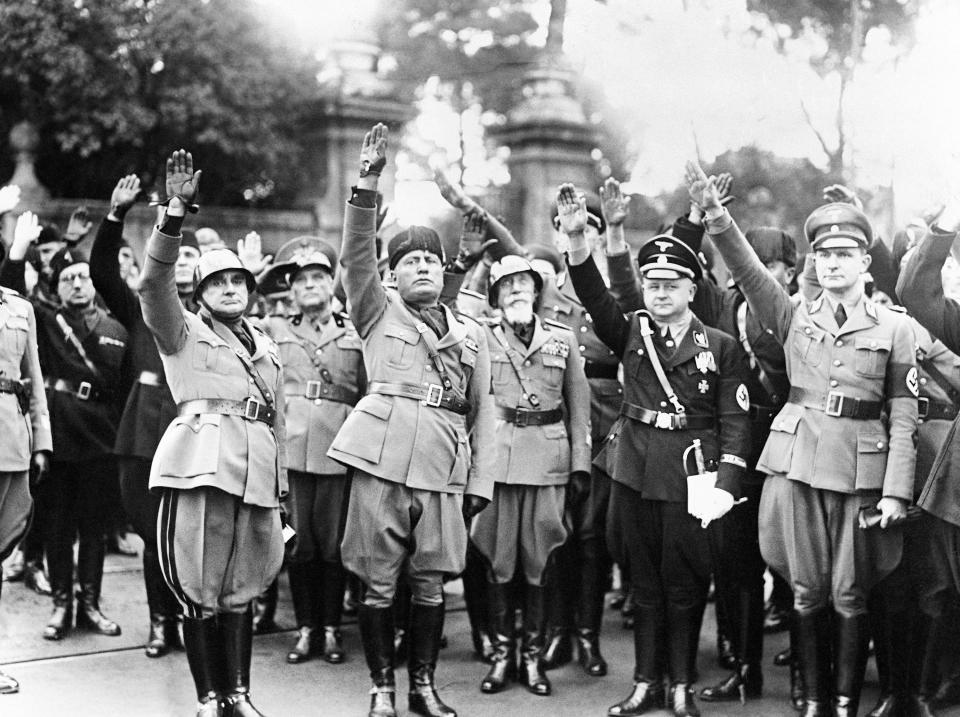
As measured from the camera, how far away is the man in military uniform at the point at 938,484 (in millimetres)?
5262

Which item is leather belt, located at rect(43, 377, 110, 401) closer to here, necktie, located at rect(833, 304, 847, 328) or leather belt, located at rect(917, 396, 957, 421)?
necktie, located at rect(833, 304, 847, 328)

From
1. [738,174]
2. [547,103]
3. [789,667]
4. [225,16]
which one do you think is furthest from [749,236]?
[738,174]

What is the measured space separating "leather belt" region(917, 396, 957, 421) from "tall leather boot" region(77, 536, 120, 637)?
14.1ft

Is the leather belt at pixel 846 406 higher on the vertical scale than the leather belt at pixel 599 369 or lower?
lower

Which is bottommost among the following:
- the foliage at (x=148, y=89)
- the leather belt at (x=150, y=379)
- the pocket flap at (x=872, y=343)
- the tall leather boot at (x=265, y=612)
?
the tall leather boot at (x=265, y=612)

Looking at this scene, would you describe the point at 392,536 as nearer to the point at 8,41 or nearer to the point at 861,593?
the point at 861,593

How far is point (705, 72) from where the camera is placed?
13.5m

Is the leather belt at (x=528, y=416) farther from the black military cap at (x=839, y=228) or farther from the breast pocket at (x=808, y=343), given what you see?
A: the black military cap at (x=839, y=228)

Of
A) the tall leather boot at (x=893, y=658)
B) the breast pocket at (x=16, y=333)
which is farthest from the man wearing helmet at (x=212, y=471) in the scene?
the tall leather boot at (x=893, y=658)

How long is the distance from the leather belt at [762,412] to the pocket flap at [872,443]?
91 centimetres

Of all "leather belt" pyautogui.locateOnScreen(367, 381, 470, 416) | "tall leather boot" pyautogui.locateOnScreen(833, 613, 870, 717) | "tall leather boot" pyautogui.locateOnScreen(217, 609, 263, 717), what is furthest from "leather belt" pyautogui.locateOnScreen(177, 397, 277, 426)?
"tall leather boot" pyautogui.locateOnScreen(833, 613, 870, 717)

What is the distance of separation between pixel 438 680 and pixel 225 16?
7.61 metres

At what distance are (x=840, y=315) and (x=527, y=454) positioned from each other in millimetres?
1663

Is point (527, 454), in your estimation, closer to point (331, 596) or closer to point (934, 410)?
point (331, 596)
